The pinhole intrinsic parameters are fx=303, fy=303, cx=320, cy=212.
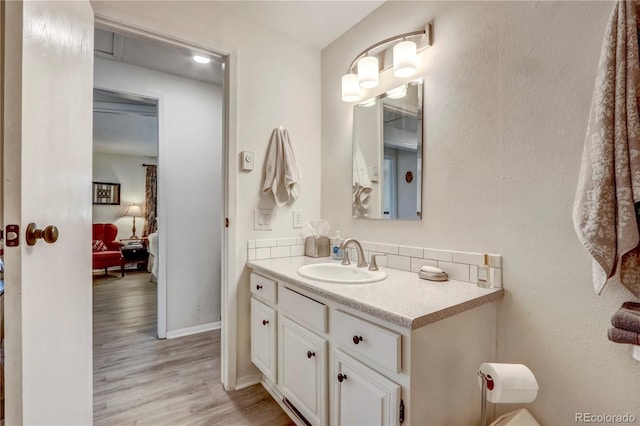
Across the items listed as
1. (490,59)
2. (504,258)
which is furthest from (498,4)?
(504,258)

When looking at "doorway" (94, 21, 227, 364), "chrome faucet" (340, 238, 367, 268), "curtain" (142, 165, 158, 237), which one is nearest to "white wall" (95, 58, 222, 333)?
"doorway" (94, 21, 227, 364)

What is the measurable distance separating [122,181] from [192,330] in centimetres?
502

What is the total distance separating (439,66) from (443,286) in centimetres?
105

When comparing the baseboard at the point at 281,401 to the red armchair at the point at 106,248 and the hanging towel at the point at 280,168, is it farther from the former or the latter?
the red armchair at the point at 106,248

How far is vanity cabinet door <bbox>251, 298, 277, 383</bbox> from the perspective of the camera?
165 cm

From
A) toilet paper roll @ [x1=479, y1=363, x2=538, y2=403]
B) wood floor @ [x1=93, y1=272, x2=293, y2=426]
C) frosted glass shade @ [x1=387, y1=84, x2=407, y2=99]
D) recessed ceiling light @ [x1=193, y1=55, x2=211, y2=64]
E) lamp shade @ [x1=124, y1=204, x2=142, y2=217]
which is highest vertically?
recessed ceiling light @ [x1=193, y1=55, x2=211, y2=64]

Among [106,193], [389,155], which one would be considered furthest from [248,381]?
[106,193]

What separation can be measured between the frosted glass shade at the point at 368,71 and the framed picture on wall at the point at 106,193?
20.7 feet

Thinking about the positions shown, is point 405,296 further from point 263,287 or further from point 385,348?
point 263,287

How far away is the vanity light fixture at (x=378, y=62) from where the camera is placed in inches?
59.7

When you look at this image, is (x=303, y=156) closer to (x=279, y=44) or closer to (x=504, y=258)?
(x=279, y=44)

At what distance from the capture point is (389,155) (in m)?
1.77

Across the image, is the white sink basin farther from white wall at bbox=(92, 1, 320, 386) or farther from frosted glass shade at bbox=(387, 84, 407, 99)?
frosted glass shade at bbox=(387, 84, 407, 99)

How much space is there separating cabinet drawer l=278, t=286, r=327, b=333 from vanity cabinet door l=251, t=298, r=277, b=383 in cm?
15
